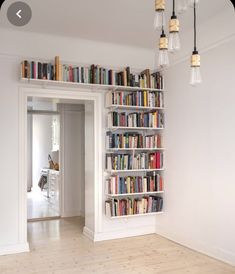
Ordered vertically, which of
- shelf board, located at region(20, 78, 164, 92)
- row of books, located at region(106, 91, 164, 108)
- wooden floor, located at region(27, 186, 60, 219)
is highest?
shelf board, located at region(20, 78, 164, 92)

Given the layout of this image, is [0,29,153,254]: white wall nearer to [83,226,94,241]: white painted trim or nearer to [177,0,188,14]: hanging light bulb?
[83,226,94,241]: white painted trim

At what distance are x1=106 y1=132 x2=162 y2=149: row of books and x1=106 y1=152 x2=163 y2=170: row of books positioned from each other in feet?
0.46

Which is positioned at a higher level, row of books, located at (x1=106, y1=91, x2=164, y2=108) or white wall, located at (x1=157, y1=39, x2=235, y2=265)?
row of books, located at (x1=106, y1=91, x2=164, y2=108)

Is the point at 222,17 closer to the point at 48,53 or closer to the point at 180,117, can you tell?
the point at 180,117

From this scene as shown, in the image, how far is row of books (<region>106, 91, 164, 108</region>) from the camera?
4848 millimetres

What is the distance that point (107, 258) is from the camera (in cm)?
409

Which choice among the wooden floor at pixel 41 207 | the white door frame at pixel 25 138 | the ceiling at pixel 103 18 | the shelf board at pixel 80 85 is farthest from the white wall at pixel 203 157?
the wooden floor at pixel 41 207

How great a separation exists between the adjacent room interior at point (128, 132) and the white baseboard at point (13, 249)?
2 centimetres

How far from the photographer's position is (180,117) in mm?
4703

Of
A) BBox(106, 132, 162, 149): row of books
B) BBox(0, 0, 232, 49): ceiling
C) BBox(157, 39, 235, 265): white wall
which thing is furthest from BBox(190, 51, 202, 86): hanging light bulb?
BBox(106, 132, 162, 149): row of books

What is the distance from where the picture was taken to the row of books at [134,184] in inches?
190

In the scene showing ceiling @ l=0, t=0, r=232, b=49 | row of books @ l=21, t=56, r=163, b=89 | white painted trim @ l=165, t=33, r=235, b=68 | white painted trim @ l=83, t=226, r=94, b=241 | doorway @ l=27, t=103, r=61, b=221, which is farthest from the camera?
doorway @ l=27, t=103, r=61, b=221

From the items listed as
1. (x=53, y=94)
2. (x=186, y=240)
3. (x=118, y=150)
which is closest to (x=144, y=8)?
(x=53, y=94)

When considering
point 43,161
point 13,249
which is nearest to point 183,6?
point 13,249
